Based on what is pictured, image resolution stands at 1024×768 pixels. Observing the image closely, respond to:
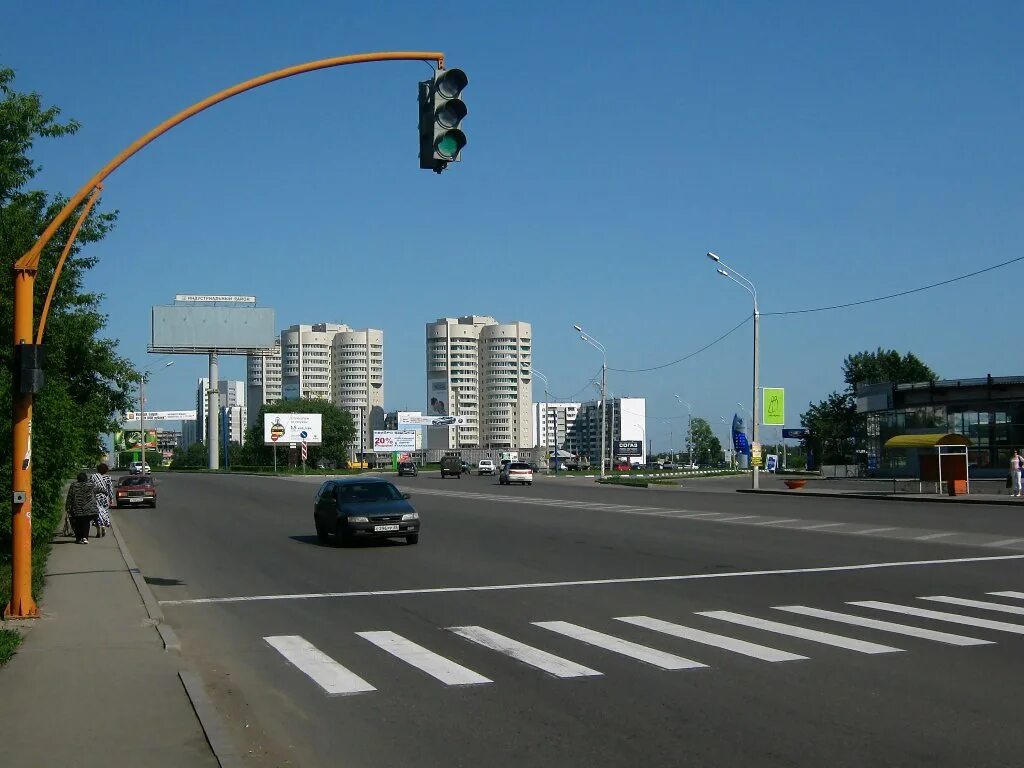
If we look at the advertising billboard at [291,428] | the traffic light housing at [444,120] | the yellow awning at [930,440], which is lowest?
the yellow awning at [930,440]

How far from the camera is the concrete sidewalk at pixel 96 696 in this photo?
21.6 feet

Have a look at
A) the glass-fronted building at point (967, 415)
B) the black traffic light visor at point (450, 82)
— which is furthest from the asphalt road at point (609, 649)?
the glass-fronted building at point (967, 415)

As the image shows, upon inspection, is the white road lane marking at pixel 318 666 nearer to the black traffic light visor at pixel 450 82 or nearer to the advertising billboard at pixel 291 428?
the black traffic light visor at pixel 450 82

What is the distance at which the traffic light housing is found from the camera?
11.1m

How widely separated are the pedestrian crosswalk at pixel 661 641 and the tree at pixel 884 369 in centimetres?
11925

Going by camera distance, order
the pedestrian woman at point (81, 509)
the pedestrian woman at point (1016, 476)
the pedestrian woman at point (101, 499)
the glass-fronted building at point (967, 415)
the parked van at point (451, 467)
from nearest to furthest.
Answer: the pedestrian woman at point (81, 509), the pedestrian woman at point (101, 499), the pedestrian woman at point (1016, 476), the glass-fronted building at point (967, 415), the parked van at point (451, 467)

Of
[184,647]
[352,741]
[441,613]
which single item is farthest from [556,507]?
[352,741]

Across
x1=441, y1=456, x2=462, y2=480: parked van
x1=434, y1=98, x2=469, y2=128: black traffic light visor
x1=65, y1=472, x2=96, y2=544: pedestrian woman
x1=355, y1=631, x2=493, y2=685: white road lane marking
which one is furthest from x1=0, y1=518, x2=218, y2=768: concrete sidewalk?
x1=441, y1=456, x2=462, y2=480: parked van

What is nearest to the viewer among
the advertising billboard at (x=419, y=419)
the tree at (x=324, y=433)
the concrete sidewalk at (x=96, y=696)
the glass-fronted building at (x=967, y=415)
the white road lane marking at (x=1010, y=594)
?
the concrete sidewalk at (x=96, y=696)

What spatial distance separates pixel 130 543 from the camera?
83.8ft

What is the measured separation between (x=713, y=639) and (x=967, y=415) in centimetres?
6752

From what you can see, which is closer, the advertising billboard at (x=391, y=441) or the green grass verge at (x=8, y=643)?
the green grass verge at (x=8, y=643)

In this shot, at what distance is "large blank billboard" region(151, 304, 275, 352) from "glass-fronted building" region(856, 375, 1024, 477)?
197 feet

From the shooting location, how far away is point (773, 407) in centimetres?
5853
